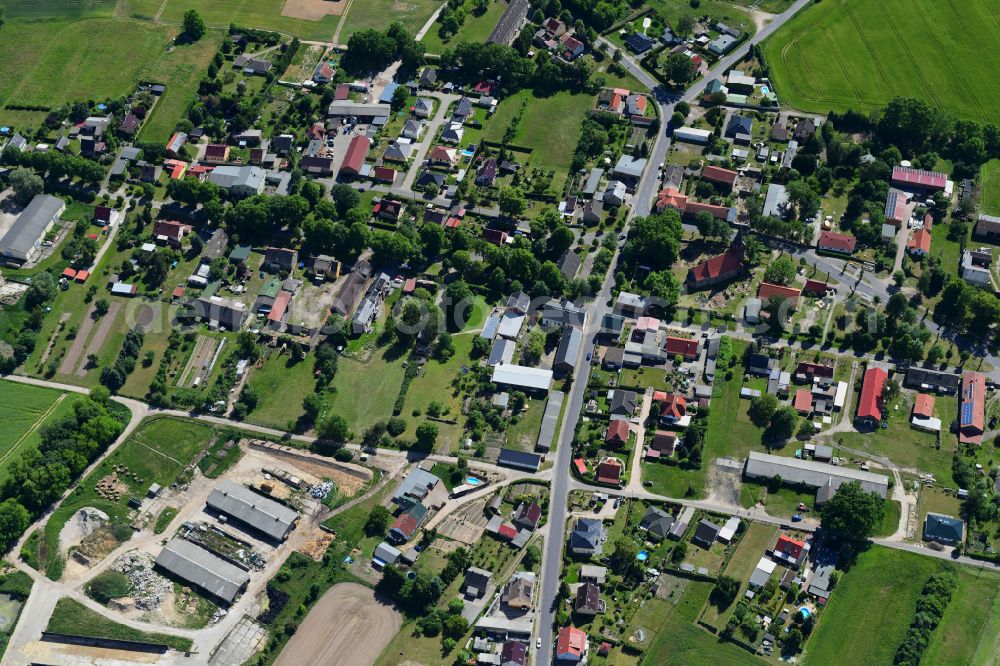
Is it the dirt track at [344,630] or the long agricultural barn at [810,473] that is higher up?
the long agricultural barn at [810,473]

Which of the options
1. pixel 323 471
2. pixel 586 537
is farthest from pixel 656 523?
pixel 323 471

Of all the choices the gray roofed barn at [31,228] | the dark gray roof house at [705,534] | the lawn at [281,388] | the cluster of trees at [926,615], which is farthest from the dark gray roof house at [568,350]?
the gray roofed barn at [31,228]

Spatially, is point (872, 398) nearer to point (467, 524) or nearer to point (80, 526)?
point (467, 524)

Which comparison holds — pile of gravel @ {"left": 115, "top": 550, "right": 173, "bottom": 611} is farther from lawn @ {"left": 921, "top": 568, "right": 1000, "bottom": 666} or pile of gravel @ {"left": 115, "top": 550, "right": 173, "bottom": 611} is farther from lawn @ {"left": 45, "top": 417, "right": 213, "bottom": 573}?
lawn @ {"left": 921, "top": 568, "right": 1000, "bottom": 666}

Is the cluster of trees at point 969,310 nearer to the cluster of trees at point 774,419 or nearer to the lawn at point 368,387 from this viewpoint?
the cluster of trees at point 774,419

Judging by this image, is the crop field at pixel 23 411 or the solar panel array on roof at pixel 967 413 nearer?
the solar panel array on roof at pixel 967 413

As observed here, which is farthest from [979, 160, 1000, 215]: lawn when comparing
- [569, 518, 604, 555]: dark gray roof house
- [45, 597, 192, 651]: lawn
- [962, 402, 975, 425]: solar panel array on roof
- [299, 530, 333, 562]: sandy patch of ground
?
[45, 597, 192, 651]: lawn
